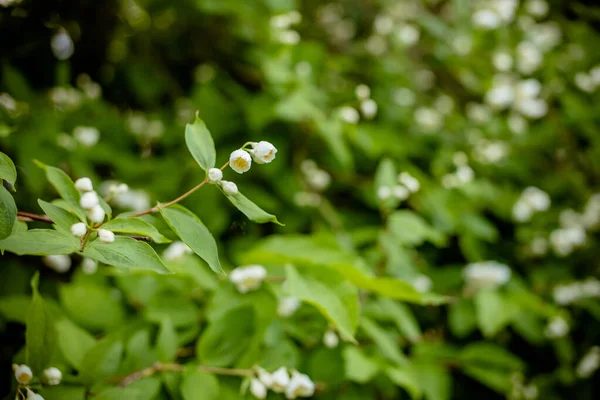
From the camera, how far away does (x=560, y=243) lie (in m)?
2.03

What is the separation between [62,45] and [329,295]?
1701 millimetres

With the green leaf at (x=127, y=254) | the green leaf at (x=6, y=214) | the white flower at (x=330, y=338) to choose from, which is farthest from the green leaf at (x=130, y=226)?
the white flower at (x=330, y=338)

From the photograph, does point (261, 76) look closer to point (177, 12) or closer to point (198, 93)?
point (198, 93)

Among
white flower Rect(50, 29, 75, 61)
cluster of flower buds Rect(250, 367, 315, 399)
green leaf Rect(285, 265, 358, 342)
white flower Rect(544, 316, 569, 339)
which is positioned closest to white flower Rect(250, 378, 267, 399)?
cluster of flower buds Rect(250, 367, 315, 399)

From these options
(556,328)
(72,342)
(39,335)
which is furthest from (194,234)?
(556,328)

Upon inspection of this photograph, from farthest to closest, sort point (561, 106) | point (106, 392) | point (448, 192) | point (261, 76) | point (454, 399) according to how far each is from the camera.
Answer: point (561, 106)
point (261, 76)
point (448, 192)
point (454, 399)
point (106, 392)

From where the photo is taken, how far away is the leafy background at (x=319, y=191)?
1186 mm

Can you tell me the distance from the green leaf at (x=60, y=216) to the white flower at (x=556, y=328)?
1.76m

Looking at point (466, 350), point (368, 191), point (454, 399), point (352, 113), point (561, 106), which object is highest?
point (352, 113)

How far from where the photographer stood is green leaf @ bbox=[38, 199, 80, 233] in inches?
28.6

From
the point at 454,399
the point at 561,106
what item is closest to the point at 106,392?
the point at 454,399

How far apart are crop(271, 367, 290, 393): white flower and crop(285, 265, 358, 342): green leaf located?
15cm

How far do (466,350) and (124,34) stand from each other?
2.14 m

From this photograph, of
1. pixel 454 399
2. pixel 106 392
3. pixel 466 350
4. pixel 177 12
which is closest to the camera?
pixel 106 392
